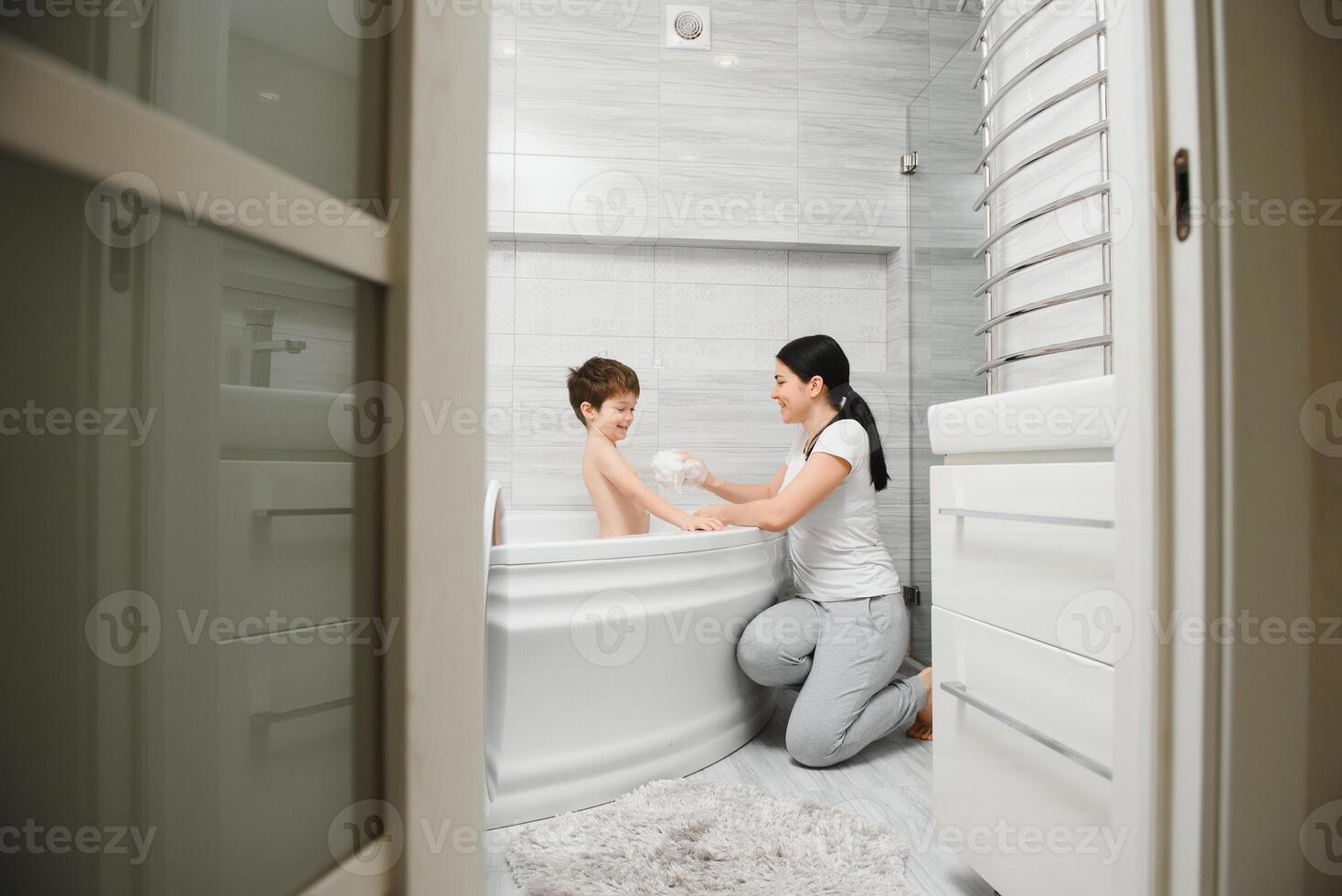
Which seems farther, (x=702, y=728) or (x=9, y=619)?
(x=702, y=728)

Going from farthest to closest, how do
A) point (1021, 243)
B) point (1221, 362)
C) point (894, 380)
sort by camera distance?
point (894, 380) < point (1021, 243) < point (1221, 362)

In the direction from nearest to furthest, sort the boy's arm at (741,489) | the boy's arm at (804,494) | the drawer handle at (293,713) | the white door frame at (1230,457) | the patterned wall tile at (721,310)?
the drawer handle at (293,713) → the white door frame at (1230,457) → the boy's arm at (804,494) → the boy's arm at (741,489) → the patterned wall tile at (721,310)

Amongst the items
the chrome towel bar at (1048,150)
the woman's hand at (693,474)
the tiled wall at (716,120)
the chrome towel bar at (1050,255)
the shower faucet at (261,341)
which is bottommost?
the woman's hand at (693,474)

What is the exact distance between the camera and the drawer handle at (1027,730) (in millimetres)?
855

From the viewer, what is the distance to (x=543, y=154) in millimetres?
2740

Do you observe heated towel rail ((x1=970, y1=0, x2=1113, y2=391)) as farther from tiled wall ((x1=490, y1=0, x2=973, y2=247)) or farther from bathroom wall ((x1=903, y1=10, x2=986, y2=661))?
tiled wall ((x1=490, y1=0, x2=973, y2=247))

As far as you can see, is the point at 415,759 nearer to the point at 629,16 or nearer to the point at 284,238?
the point at 284,238

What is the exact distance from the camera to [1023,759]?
1.01m

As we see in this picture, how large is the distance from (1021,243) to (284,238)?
1.32 metres

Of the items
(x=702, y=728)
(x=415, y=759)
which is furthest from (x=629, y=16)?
(x=415, y=759)

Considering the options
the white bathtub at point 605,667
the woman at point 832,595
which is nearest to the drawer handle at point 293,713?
the white bathtub at point 605,667

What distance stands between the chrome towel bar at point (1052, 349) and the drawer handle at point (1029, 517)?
0.30 metres

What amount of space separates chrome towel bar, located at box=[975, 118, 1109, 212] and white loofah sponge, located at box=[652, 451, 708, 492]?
1.30 m

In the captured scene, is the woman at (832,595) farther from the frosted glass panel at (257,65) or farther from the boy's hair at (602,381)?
the frosted glass panel at (257,65)
